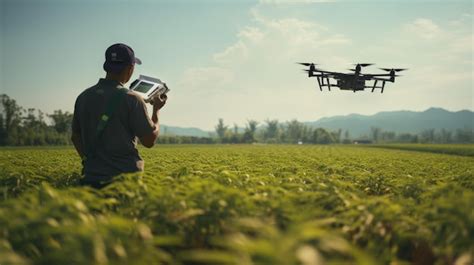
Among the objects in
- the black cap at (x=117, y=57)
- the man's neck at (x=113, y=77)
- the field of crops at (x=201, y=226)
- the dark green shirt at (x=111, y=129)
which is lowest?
the field of crops at (x=201, y=226)

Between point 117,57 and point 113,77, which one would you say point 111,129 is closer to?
point 113,77

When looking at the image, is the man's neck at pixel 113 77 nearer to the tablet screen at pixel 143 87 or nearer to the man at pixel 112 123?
the man at pixel 112 123

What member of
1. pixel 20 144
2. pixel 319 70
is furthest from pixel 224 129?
pixel 319 70

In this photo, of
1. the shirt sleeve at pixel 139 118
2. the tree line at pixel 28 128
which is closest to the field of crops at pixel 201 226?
the shirt sleeve at pixel 139 118

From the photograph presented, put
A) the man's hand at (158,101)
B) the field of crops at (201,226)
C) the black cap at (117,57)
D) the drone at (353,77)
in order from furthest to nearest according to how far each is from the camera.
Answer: the drone at (353,77)
the man's hand at (158,101)
the black cap at (117,57)
the field of crops at (201,226)

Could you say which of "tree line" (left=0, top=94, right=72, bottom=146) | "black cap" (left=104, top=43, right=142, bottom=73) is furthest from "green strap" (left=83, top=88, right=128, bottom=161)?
"tree line" (left=0, top=94, right=72, bottom=146)

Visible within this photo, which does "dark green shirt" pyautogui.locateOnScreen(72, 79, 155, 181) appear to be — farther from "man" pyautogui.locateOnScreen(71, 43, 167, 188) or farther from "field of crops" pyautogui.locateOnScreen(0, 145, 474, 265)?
"field of crops" pyautogui.locateOnScreen(0, 145, 474, 265)
